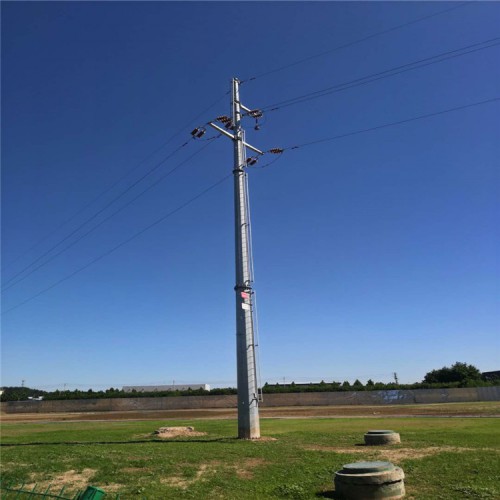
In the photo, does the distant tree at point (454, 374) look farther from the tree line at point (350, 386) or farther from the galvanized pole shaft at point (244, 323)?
the galvanized pole shaft at point (244, 323)

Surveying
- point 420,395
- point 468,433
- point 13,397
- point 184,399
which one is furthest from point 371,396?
point 13,397

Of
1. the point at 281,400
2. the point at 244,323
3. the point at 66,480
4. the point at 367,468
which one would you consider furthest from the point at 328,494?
the point at 281,400

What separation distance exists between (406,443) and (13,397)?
12996 centimetres

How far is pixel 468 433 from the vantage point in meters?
18.5

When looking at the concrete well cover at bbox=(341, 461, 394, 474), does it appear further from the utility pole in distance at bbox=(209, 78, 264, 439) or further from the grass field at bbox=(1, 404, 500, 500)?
the utility pole in distance at bbox=(209, 78, 264, 439)

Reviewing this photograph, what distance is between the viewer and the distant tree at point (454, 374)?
8612 centimetres

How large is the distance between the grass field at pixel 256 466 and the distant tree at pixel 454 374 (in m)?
74.9

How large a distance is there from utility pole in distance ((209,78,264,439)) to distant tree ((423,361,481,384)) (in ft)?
244

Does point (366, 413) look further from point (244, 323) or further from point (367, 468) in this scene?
point (367, 468)

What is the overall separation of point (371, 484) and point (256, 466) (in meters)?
4.64

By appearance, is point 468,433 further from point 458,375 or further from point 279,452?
point 458,375

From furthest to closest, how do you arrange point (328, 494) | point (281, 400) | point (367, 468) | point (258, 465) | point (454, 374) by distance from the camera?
point (454, 374), point (281, 400), point (258, 465), point (328, 494), point (367, 468)

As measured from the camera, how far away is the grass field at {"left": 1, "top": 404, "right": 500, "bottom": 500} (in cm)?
991

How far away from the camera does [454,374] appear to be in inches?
3430
